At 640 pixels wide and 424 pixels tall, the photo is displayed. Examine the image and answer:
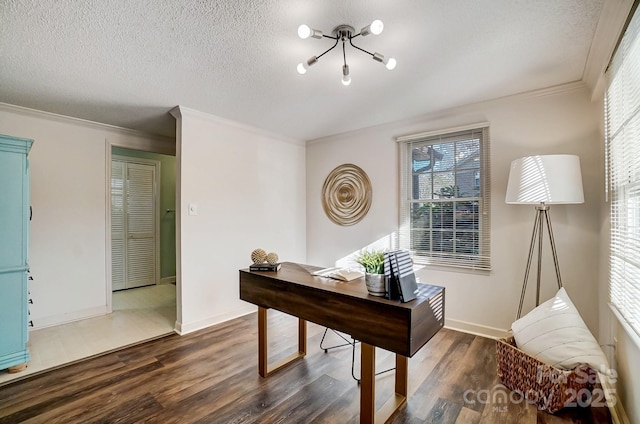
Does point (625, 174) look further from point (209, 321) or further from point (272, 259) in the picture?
point (209, 321)

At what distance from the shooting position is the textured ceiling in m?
1.58

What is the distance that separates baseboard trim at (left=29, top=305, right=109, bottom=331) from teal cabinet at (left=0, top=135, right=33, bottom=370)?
1.10 m

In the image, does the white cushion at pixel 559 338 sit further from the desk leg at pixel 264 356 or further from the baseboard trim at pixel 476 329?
the desk leg at pixel 264 356

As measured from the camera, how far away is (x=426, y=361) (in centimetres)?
243

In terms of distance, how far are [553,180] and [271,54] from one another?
223 centimetres

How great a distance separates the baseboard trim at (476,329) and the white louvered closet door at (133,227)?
4.80m

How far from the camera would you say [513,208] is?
2750mm

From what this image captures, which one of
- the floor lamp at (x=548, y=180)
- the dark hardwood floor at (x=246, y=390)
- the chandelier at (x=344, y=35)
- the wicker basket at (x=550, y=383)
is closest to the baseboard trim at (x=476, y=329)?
the dark hardwood floor at (x=246, y=390)

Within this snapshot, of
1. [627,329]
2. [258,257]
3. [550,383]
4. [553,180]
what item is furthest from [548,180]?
[258,257]

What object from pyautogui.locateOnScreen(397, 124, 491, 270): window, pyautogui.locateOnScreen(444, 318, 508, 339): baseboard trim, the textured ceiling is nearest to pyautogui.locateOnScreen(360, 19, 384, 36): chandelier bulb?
the textured ceiling

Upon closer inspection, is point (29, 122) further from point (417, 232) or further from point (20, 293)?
point (417, 232)

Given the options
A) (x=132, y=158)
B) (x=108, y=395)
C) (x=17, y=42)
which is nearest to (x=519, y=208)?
(x=108, y=395)

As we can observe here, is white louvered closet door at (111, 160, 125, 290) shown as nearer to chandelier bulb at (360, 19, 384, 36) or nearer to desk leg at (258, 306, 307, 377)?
desk leg at (258, 306, 307, 377)

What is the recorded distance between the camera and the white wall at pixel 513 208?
7.97ft
